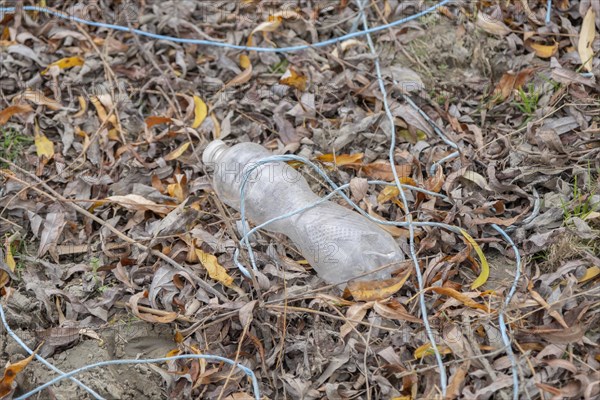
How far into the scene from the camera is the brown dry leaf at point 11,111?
3203 mm

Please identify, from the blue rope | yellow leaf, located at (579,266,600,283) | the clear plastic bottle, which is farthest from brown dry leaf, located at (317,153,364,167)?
yellow leaf, located at (579,266,600,283)

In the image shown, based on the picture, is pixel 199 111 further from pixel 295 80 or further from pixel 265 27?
pixel 265 27

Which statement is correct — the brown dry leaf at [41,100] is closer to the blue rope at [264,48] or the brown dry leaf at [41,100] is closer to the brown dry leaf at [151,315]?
the blue rope at [264,48]

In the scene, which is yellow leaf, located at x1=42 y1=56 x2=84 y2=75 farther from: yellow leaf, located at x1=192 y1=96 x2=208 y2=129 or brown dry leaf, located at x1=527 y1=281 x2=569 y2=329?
brown dry leaf, located at x1=527 y1=281 x2=569 y2=329

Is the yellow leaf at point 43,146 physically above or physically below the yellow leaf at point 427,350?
above

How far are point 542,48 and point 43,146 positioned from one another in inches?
85.6

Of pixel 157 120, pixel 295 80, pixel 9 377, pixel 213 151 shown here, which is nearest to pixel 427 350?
pixel 213 151

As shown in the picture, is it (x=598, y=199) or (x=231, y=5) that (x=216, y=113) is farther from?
(x=598, y=199)

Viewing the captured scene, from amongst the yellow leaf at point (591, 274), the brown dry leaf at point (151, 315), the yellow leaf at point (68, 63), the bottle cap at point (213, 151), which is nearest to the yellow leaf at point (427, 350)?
the yellow leaf at point (591, 274)

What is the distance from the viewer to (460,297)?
7.61 feet

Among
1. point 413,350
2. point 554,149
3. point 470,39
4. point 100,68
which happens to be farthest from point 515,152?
point 100,68

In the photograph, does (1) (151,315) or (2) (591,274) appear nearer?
(2) (591,274)

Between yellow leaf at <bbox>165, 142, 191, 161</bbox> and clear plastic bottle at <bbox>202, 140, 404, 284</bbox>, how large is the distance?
0.21m

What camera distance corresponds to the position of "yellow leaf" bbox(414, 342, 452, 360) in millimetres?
2205
